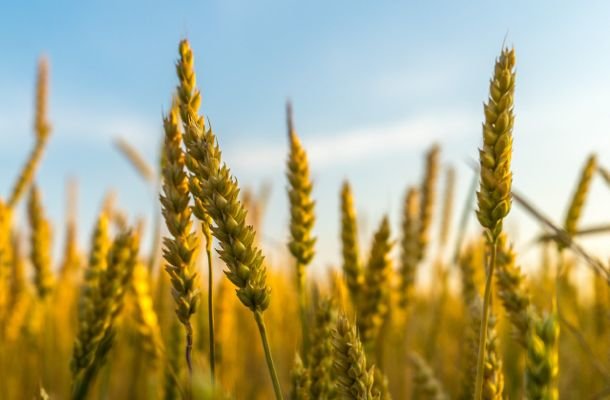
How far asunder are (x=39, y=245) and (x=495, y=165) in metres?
1.81

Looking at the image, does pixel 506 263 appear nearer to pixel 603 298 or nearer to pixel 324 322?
pixel 324 322

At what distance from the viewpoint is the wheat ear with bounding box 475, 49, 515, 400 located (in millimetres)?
907

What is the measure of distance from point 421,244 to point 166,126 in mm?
1425

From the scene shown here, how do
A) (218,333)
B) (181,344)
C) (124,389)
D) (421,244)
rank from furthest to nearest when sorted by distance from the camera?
(124,389), (421,244), (218,333), (181,344)

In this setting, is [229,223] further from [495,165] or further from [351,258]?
[351,258]

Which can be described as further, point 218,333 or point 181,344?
point 218,333

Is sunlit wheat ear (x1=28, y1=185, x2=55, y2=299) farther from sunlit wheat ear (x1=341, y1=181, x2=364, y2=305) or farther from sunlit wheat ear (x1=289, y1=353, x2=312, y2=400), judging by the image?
sunlit wheat ear (x1=289, y1=353, x2=312, y2=400)

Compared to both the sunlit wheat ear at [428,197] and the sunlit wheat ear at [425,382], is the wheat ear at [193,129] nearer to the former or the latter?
the sunlit wheat ear at [425,382]

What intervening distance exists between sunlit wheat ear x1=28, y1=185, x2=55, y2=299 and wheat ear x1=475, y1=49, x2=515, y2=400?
5.45ft

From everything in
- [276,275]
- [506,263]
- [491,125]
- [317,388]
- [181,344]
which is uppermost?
[276,275]

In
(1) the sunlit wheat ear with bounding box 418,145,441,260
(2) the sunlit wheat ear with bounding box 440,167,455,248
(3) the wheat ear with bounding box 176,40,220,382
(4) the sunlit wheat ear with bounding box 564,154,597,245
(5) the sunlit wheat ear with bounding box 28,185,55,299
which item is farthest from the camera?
(2) the sunlit wheat ear with bounding box 440,167,455,248

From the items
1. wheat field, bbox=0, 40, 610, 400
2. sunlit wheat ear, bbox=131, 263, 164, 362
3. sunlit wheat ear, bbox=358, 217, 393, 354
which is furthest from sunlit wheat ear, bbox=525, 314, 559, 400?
sunlit wheat ear, bbox=131, 263, 164, 362

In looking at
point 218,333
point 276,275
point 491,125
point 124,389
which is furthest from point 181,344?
point 276,275

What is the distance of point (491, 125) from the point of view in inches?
37.0
